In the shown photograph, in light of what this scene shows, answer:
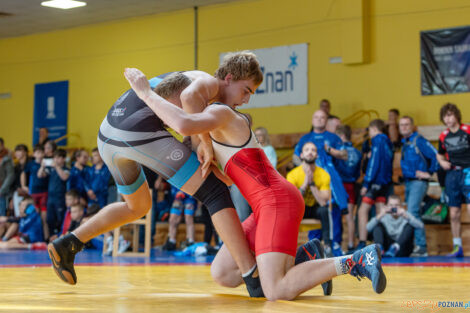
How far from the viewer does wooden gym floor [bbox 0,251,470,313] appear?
9.27 feet

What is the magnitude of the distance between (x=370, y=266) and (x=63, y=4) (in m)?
9.97

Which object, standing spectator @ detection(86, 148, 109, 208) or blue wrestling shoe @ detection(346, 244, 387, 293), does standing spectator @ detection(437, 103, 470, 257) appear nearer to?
standing spectator @ detection(86, 148, 109, 208)

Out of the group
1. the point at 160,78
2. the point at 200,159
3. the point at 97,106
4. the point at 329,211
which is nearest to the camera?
the point at 200,159

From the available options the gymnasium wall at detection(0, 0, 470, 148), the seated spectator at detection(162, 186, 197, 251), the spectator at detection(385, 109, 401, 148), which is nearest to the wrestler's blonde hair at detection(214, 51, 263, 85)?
the seated spectator at detection(162, 186, 197, 251)

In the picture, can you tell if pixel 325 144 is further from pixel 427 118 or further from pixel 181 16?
pixel 181 16

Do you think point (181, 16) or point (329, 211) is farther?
point (181, 16)

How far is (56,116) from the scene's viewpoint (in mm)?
13680

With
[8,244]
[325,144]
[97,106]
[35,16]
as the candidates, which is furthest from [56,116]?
[325,144]

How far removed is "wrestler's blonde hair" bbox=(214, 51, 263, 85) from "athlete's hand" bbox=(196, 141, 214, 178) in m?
0.36

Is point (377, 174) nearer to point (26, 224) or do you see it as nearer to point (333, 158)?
point (333, 158)

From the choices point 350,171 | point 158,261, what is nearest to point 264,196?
point 158,261

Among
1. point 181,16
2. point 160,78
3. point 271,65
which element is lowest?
point 160,78

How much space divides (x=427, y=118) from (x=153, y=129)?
7033 mm

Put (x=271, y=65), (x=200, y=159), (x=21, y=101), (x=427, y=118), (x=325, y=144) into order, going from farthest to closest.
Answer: (x=21, y=101) → (x=271, y=65) → (x=427, y=118) → (x=325, y=144) → (x=200, y=159)
